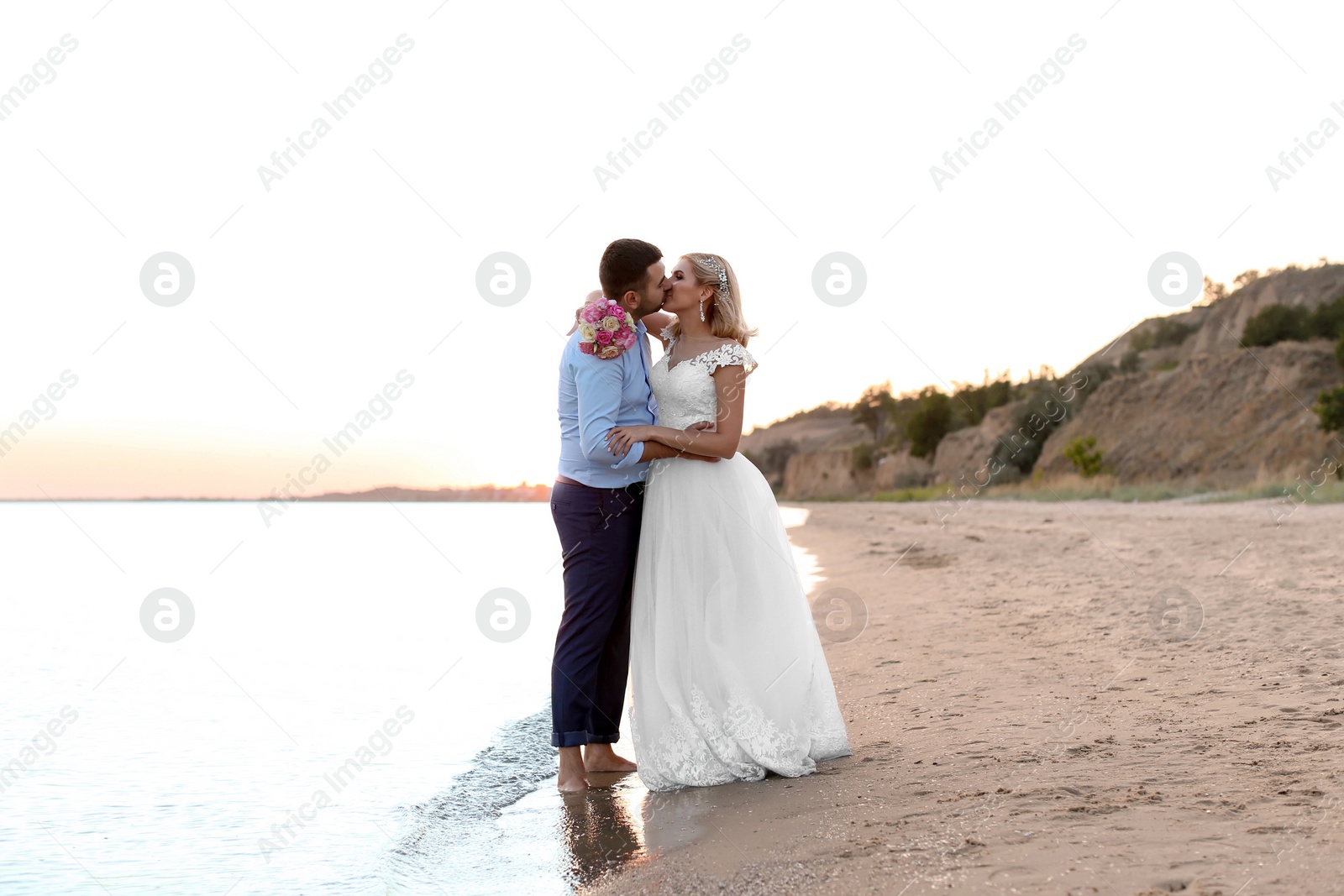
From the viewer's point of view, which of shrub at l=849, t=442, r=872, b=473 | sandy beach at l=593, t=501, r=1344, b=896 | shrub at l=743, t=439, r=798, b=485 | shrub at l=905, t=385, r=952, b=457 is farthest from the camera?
shrub at l=743, t=439, r=798, b=485

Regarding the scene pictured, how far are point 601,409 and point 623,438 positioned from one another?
150 mm

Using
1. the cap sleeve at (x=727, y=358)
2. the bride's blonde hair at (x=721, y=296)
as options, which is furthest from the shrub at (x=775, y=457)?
the cap sleeve at (x=727, y=358)

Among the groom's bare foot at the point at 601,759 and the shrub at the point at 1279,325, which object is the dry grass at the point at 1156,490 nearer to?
the shrub at the point at 1279,325

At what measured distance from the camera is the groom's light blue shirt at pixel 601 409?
4.00 meters

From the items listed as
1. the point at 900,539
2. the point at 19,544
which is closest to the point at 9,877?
the point at 900,539

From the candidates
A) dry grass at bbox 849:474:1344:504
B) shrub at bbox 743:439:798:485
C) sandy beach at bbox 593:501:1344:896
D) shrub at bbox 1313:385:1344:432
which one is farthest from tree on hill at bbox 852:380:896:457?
sandy beach at bbox 593:501:1344:896

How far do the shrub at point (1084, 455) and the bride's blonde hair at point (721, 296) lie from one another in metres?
37.0

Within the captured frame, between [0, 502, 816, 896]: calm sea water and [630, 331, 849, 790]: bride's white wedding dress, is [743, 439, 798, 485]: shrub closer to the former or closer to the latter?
[0, 502, 816, 896]: calm sea water

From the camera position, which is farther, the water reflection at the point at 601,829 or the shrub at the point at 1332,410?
the shrub at the point at 1332,410

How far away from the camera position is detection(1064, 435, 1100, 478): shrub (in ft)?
127

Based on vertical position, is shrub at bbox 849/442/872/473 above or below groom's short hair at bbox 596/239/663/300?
below

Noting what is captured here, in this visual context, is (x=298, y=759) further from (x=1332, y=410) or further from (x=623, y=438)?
(x=1332, y=410)

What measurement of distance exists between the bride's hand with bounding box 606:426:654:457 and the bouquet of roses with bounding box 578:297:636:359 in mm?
296

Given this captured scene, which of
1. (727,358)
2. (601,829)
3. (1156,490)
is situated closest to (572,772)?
(601,829)
